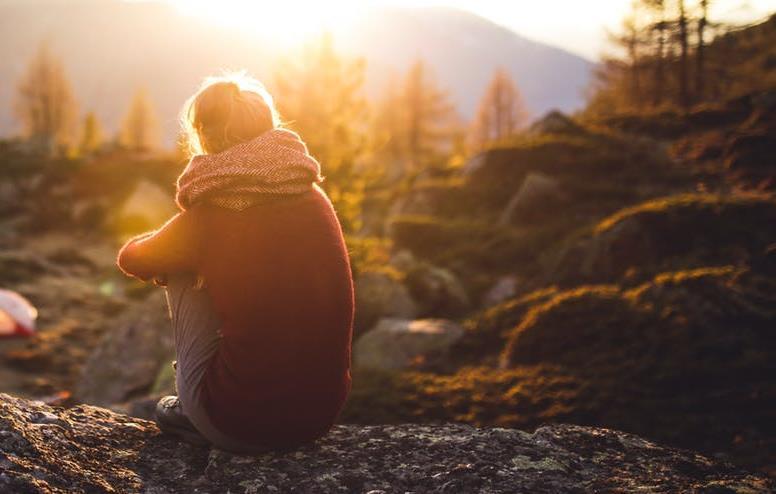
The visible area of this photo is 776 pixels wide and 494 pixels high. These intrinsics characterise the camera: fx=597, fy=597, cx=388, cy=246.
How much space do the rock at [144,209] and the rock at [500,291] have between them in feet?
63.7

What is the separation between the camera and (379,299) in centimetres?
1148

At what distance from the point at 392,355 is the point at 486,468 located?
5178 millimetres

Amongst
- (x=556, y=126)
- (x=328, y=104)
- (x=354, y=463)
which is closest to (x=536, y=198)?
(x=328, y=104)

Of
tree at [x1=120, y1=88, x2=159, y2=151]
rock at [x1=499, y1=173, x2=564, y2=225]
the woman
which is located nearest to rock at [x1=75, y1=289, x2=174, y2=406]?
the woman

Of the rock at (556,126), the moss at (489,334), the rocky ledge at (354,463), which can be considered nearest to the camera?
the rocky ledge at (354,463)

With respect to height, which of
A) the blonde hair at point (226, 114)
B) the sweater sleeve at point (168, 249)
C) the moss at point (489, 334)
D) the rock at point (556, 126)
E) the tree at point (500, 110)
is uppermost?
the tree at point (500, 110)

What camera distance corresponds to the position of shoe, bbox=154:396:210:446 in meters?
3.62

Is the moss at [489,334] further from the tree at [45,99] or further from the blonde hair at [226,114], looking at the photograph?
the tree at [45,99]

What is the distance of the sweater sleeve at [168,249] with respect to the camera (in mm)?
3145

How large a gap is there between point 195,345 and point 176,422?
0.62 metres

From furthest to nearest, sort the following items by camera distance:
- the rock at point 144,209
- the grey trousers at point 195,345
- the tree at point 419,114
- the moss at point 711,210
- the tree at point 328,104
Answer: the tree at point 419,114
the rock at point 144,209
the tree at point 328,104
the moss at point 711,210
the grey trousers at point 195,345

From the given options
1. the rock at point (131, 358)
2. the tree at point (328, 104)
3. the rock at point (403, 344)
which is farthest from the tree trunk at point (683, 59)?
the rock at point (131, 358)

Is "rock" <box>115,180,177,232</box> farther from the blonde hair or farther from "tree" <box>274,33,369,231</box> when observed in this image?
the blonde hair

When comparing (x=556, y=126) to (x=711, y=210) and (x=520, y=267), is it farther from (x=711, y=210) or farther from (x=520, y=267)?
(x=711, y=210)
